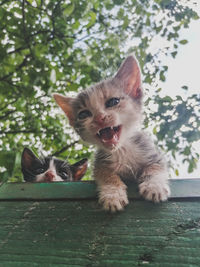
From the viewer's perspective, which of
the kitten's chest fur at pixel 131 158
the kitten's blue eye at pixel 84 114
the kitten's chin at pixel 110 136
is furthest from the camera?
the kitten's blue eye at pixel 84 114

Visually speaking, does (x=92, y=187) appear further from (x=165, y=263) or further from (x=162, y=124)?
(x=162, y=124)

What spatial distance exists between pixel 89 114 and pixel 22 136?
2521 mm

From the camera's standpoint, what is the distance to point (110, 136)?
1400mm

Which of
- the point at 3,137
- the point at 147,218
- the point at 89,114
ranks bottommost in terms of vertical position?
the point at 147,218

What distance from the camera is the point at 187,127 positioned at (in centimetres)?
211

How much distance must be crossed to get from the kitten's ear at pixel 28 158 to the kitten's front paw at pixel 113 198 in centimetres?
113

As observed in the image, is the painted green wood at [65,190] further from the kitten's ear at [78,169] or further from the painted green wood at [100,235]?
the kitten's ear at [78,169]

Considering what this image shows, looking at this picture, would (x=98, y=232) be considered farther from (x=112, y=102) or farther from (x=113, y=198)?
(x=112, y=102)

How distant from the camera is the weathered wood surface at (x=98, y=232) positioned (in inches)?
31.2

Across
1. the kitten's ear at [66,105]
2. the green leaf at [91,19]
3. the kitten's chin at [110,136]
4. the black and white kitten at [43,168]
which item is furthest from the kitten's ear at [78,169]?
the green leaf at [91,19]

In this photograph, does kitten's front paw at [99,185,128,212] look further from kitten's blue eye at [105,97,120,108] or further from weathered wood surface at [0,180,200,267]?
kitten's blue eye at [105,97,120,108]

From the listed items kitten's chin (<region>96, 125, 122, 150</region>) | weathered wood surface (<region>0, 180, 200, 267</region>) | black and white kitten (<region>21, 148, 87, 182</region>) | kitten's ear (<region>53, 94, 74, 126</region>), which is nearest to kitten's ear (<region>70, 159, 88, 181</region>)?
black and white kitten (<region>21, 148, 87, 182</region>)

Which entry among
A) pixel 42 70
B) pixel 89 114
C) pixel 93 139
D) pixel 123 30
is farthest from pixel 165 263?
pixel 123 30

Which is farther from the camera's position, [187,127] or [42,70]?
[42,70]
